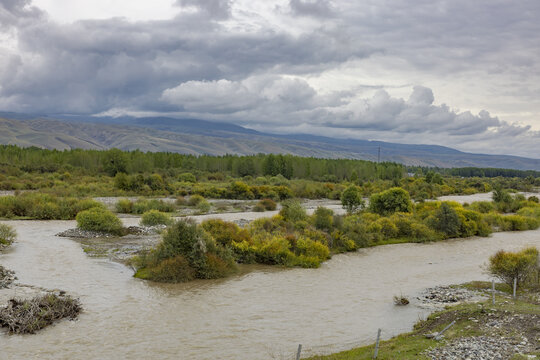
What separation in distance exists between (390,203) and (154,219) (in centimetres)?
2561

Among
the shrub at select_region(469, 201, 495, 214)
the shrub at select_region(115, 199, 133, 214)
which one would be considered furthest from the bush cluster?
the shrub at select_region(469, 201, 495, 214)

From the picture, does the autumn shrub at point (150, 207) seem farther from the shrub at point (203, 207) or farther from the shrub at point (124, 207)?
the shrub at point (203, 207)

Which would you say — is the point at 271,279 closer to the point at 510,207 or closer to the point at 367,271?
the point at 367,271

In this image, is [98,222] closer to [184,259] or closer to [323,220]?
[184,259]

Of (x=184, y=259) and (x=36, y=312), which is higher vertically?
(x=184, y=259)

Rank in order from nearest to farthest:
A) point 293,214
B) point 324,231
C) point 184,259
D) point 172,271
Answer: point 172,271 → point 184,259 → point 324,231 → point 293,214

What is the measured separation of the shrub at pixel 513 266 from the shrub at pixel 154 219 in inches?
1138

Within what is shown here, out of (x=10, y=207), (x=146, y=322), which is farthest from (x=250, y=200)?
(x=146, y=322)

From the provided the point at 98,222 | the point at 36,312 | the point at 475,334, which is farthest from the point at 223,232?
the point at 475,334

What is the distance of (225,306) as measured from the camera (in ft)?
69.5

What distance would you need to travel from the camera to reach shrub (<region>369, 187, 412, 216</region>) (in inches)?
1939

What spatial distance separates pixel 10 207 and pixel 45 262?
912 inches

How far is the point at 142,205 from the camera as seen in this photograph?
54.4 meters

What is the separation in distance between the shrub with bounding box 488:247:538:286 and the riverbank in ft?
11.2
